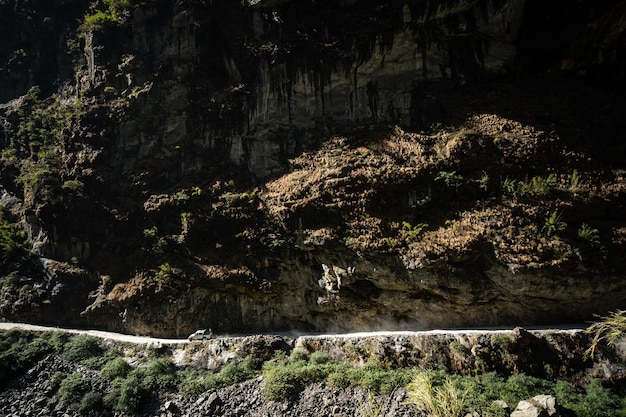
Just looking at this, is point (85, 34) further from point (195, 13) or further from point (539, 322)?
point (539, 322)

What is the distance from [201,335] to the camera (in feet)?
51.1

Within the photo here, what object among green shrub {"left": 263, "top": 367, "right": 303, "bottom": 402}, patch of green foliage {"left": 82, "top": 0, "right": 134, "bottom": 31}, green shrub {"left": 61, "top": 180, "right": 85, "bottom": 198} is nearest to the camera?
green shrub {"left": 263, "top": 367, "right": 303, "bottom": 402}

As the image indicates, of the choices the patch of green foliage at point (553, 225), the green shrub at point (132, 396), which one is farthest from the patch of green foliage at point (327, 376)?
the patch of green foliage at point (553, 225)

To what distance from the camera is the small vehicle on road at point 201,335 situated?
1541cm

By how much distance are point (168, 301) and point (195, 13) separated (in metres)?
15.7

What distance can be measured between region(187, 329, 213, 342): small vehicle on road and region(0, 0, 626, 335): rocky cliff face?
747mm

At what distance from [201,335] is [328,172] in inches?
370

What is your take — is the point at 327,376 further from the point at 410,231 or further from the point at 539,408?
the point at 410,231

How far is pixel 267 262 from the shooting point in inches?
667

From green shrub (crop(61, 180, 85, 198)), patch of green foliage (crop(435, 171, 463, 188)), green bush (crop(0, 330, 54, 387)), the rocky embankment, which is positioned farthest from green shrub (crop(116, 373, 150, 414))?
patch of green foliage (crop(435, 171, 463, 188))

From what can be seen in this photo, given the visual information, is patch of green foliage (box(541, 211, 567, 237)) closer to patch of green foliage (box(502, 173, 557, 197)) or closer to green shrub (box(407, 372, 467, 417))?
patch of green foliage (box(502, 173, 557, 197))

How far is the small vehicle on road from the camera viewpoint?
50.5 feet

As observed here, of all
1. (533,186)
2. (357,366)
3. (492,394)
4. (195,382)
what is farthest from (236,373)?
(533,186)

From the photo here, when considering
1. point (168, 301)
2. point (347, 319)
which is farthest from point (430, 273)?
point (168, 301)
